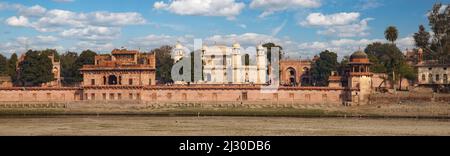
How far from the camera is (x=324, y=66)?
294 feet

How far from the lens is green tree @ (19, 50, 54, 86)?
72.3 metres

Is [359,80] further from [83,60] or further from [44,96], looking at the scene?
[83,60]

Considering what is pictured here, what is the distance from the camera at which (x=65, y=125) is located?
44.5m

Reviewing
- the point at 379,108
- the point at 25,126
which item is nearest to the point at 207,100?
the point at 379,108

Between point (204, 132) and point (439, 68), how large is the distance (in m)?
44.0

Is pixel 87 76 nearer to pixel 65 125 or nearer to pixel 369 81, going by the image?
pixel 65 125

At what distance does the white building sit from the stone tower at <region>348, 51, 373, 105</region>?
23.9 metres

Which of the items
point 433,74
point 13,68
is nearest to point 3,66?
point 13,68

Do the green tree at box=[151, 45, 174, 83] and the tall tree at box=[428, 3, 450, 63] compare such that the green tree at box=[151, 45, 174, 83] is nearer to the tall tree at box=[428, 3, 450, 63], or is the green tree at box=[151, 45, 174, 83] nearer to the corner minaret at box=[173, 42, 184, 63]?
the corner minaret at box=[173, 42, 184, 63]

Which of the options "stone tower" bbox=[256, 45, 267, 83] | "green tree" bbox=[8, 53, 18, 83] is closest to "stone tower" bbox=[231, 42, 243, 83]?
"stone tower" bbox=[256, 45, 267, 83]

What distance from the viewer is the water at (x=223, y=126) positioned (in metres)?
39.2

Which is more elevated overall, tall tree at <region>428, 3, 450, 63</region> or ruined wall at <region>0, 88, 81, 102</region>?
tall tree at <region>428, 3, 450, 63</region>

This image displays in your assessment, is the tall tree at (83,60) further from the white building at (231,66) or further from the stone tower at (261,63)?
the stone tower at (261,63)

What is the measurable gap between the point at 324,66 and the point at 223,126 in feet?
162
